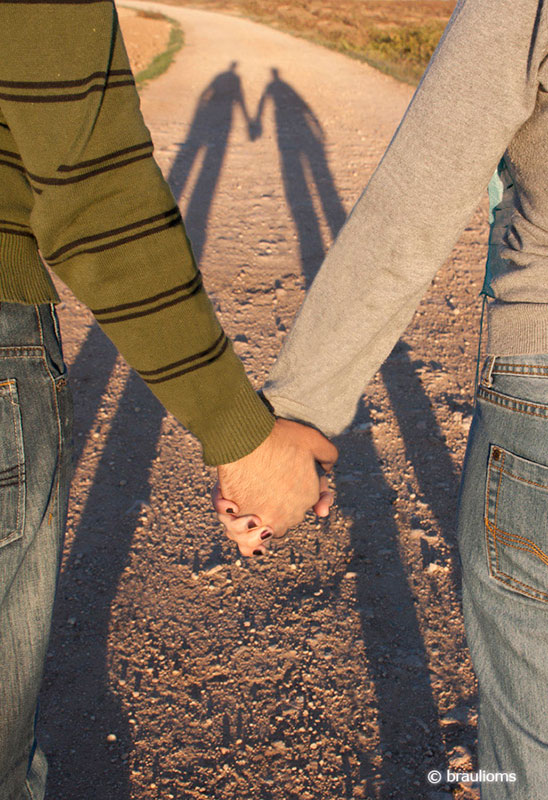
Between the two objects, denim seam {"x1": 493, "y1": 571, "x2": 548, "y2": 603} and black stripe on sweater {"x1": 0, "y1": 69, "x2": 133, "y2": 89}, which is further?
denim seam {"x1": 493, "y1": 571, "x2": 548, "y2": 603}

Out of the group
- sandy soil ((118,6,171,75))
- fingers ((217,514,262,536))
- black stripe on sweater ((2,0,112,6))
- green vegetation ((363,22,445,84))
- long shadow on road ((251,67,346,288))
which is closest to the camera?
black stripe on sweater ((2,0,112,6))

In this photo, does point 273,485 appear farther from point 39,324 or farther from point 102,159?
point 102,159

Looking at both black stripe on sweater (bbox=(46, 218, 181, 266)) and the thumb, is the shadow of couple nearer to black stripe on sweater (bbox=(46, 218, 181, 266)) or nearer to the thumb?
the thumb

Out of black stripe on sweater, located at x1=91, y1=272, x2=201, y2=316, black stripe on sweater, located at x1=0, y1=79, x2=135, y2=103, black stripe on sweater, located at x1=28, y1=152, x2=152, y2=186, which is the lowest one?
black stripe on sweater, located at x1=91, y1=272, x2=201, y2=316

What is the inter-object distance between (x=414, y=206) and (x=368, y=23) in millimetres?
32246

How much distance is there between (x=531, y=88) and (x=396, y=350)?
143 inches

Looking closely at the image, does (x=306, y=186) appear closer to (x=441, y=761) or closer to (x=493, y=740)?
(x=441, y=761)

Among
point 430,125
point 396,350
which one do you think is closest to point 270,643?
point 430,125

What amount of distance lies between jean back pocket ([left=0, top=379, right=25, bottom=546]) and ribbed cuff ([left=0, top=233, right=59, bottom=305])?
0.15 m

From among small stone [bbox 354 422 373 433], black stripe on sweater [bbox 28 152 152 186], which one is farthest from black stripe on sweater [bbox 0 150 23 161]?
small stone [bbox 354 422 373 433]

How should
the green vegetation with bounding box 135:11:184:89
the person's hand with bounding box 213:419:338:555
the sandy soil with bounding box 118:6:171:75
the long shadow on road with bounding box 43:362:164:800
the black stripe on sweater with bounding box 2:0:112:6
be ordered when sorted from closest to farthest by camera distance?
1. the black stripe on sweater with bounding box 2:0:112:6
2. the person's hand with bounding box 213:419:338:555
3. the long shadow on road with bounding box 43:362:164:800
4. the green vegetation with bounding box 135:11:184:89
5. the sandy soil with bounding box 118:6:171:75

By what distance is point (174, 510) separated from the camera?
3.44m

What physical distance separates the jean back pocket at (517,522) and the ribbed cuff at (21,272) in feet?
2.91

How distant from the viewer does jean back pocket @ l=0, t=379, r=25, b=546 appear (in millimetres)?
1207
